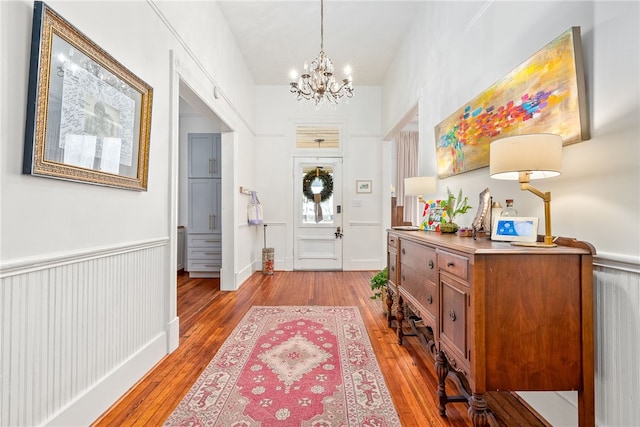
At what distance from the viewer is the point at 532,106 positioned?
176cm

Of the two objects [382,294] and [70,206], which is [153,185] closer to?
[70,206]

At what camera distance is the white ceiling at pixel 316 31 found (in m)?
3.65

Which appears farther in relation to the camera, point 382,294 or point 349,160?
point 349,160

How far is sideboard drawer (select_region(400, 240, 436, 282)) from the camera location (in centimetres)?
188

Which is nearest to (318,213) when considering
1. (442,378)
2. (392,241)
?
(392,241)

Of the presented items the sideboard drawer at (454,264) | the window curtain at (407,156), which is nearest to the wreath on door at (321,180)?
the window curtain at (407,156)

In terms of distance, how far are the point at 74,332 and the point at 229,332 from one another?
1515mm

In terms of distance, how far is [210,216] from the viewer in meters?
5.37

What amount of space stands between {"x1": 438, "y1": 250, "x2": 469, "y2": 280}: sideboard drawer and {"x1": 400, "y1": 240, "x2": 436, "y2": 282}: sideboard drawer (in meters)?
0.15

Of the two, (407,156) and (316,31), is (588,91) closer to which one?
(316,31)

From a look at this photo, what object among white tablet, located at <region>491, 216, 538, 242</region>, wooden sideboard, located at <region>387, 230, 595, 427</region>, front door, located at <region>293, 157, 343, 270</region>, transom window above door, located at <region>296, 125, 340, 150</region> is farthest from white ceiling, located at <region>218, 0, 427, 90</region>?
wooden sideboard, located at <region>387, 230, 595, 427</region>

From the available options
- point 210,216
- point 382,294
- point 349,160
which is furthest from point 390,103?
point 210,216

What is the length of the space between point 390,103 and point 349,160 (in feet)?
4.26

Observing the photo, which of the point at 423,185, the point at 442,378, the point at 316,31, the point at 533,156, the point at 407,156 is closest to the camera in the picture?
the point at 533,156
